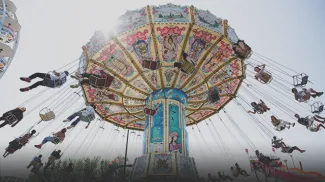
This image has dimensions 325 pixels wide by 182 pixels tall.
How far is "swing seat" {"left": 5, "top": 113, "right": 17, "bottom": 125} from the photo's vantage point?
25.8 feet

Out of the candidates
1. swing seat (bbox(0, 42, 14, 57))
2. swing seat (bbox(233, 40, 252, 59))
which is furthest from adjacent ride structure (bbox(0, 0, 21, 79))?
swing seat (bbox(233, 40, 252, 59))

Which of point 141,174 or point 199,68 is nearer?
point 141,174

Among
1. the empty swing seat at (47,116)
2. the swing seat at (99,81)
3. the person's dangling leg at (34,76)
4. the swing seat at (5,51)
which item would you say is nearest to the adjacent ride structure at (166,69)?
the swing seat at (99,81)

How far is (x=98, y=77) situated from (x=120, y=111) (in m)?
5.13

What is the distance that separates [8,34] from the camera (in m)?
8.34

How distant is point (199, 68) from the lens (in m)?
10.6

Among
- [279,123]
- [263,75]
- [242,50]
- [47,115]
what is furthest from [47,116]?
[279,123]

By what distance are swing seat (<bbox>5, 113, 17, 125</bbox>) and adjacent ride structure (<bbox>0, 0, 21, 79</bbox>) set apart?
63.1 inches

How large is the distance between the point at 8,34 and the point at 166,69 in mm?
6667

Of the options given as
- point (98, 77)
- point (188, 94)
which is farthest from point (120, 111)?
point (98, 77)

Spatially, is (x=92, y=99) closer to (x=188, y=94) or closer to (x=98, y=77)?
(x=98, y=77)

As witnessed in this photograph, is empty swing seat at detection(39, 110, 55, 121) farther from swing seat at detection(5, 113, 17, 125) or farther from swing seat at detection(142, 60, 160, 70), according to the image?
swing seat at detection(142, 60, 160, 70)

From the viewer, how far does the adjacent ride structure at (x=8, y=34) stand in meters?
8.04

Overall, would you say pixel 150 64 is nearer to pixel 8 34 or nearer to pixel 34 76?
pixel 34 76
